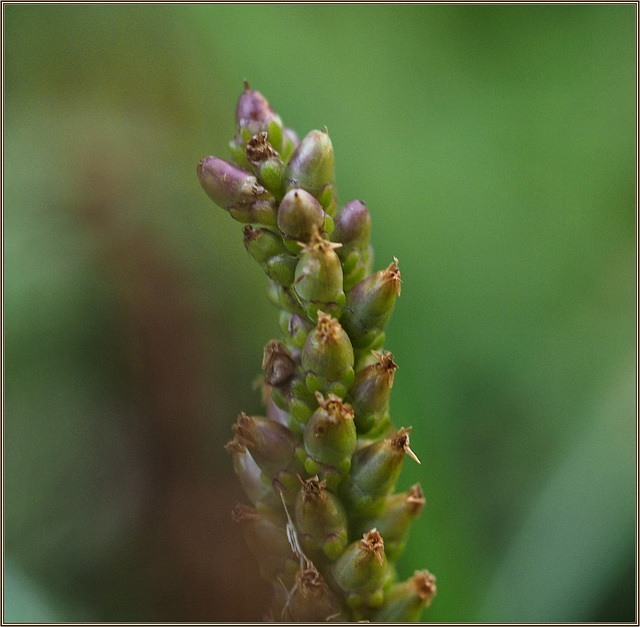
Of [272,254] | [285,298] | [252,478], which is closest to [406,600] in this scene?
[252,478]

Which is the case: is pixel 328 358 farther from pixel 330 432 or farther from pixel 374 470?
pixel 374 470

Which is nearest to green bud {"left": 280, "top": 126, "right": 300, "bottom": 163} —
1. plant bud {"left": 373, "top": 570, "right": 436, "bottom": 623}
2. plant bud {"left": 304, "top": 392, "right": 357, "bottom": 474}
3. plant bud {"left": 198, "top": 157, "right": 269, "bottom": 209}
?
plant bud {"left": 198, "top": 157, "right": 269, "bottom": 209}

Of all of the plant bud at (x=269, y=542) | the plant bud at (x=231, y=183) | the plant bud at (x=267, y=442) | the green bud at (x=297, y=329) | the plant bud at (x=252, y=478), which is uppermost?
the plant bud at (x=231, y=183)

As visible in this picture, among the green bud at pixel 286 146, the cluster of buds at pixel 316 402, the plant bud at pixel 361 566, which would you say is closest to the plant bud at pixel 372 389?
the cluster of buds at pixel 316 402

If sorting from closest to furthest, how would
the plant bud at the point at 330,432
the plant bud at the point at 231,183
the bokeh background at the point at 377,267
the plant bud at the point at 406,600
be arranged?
1. the plant bud at the point at 330,432
2. the plant bud at the point at 231,183
3. the plant bud at the point at 406,600
4. the bokeh background at the point at 377,267

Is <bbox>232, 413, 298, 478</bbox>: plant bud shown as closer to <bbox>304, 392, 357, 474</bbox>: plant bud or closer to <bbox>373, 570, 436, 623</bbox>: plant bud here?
<bbox>304, 392, 357, 474</bbox>: plant bud

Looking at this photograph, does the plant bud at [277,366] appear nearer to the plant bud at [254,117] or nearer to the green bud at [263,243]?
the green bud at [263,243]
